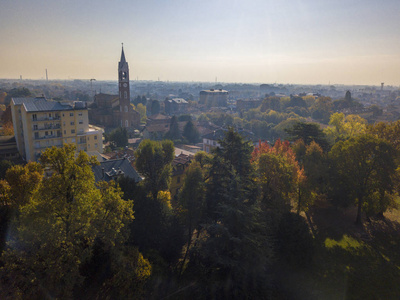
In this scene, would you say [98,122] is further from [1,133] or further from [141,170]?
[141,170]

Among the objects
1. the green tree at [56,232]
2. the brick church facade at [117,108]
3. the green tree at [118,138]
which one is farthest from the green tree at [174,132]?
the green tree at [56,232]

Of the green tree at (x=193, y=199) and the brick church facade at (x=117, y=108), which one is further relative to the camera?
the brick church facade at (x=117, y=108)

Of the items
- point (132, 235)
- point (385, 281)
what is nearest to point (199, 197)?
point (132, 235)

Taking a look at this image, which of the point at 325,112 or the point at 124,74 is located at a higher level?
the point at 124,74

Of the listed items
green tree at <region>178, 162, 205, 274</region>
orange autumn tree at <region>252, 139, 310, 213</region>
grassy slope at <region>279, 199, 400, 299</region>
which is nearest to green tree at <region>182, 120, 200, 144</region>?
grassy slope at <region>279, 199, 400, 299</region>

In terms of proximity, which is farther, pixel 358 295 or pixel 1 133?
pixel 1 133

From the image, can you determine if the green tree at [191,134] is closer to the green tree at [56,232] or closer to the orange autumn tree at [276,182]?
the orange autumn tree at [276,182]

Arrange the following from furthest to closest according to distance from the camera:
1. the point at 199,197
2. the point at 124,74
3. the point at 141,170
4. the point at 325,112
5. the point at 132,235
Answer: the point at 325,112
the point at 124,74
the point at 141,170
the point at 199,197
the point at 132,235

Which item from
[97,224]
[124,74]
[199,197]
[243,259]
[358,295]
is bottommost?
[358,295]
